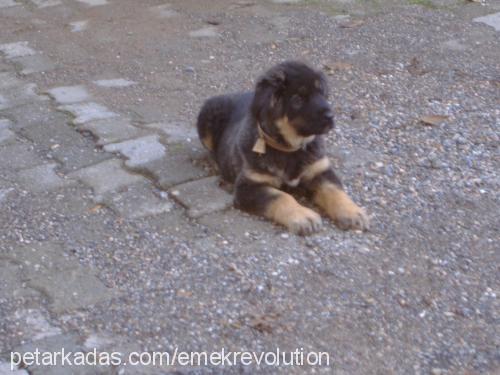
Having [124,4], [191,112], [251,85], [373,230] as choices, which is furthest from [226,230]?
[124,4]

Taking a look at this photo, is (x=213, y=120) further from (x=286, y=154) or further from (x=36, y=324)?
(x=36, y=324)

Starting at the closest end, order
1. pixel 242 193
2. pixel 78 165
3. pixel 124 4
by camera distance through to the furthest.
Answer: pixel 242 193, pixel 78 165, pixel 124 4

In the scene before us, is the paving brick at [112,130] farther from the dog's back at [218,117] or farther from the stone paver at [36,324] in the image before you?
the stone paver at [36,324]

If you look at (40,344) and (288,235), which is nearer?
(40,344)

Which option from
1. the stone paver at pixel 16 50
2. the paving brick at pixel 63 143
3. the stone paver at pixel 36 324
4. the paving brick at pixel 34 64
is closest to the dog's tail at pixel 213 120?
the paving brick at pixel 63 143

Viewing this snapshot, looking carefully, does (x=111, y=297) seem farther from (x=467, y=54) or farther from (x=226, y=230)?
(x=467, y=54)

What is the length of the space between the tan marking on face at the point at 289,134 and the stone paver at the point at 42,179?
1.36 m

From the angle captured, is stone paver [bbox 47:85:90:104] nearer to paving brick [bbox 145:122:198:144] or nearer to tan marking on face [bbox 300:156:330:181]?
paving brick [bbox 145:122:198:144]

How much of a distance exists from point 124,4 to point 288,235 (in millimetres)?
4743

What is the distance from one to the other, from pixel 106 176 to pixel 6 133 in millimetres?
1077

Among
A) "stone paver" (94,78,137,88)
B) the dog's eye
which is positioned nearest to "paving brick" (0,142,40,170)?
"stone paver" (94,78,137,88)

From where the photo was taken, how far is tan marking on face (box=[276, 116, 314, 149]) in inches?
186

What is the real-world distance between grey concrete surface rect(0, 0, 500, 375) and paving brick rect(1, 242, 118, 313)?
0.01 metres

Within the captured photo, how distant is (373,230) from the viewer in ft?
15.2
